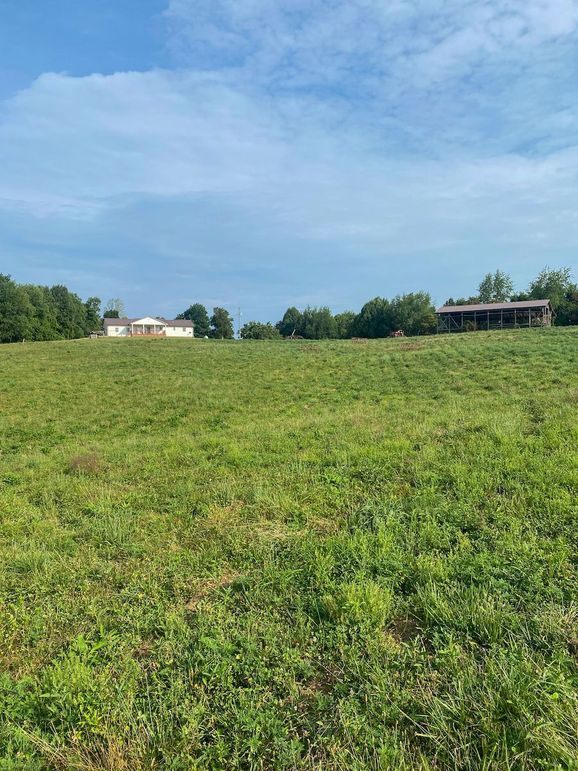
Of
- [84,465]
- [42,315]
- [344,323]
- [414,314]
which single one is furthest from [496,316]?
[42,315]

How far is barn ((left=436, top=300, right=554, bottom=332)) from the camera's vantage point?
61.6m

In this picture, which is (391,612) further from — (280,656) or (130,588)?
(130,588)

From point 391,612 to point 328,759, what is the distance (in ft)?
3.84

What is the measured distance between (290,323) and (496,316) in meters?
57.2

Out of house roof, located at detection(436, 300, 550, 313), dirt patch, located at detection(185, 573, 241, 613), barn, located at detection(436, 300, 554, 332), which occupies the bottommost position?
dirt patch, located at detection(185, 573, 241, 613)

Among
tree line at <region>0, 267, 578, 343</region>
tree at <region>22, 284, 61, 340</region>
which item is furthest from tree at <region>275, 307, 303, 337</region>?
tree at <region>22, 284, 61, 340</region>

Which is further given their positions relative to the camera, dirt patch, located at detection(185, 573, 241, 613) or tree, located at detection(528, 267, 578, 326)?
tree, located at detection(528, 267, 578, 326)

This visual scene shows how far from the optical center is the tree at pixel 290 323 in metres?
108

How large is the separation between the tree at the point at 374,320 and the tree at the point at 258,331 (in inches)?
1045

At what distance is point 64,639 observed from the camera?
3189 millimetres

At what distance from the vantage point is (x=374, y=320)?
83938mm

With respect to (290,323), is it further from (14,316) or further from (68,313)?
(14,316)

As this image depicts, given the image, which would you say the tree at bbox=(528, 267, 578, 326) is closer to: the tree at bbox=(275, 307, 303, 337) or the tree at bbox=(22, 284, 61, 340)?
the tree at bbox=(275, 307, 303, 337)

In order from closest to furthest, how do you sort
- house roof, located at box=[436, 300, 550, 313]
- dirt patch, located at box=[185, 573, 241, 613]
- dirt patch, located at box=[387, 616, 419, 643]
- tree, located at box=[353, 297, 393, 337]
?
dirt patch, located at box=[387, 616, 419, 643]
dirt patch, located at box=[185, 573, 241, 613]
house roof, located at box=[436, 300, 550, 313]
tree, located at box=[353, 297, 393, 337]
